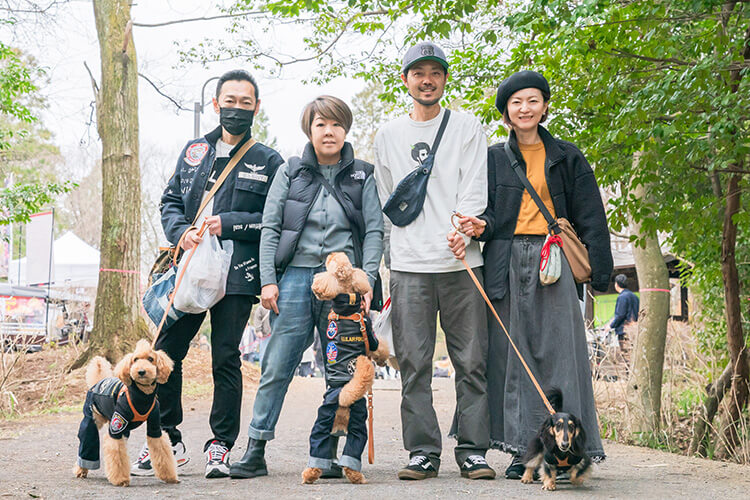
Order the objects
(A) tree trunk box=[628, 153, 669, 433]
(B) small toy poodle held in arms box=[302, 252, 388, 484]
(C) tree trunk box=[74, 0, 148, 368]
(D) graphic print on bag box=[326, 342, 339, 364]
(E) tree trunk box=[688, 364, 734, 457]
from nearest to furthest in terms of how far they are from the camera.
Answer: (B) small toy poodle held in arms box=[302, 252, 388, 484]
(D) graphic print on bag box=[326, 342, 339, 364]
(E) tree trunk box=[688, 364, 734, 457]
(A) tree trunk box=[628, 153, 669, 433]
(C) tree trunk box=[74, 0, 148, 368]

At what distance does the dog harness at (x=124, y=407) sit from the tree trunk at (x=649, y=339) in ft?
18.3

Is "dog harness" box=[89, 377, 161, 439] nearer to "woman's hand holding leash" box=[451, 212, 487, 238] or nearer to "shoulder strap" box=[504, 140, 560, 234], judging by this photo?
"woman's hand holding leash" box=[451, 212, 487, 238]

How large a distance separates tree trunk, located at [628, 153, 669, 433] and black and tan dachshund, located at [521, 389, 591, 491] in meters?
4.29

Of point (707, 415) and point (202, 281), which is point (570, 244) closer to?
point (202, 281)

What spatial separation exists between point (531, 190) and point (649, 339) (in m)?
4.56

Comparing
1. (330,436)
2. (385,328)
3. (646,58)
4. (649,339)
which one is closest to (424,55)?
(385,328)

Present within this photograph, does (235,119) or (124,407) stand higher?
(235,119)

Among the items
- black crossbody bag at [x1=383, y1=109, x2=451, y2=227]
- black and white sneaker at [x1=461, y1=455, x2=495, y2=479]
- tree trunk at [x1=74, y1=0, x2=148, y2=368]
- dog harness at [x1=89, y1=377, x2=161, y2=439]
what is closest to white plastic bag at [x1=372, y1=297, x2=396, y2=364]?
black crossbody bag at [x1=383, y1=109, x2=451, y2=227]

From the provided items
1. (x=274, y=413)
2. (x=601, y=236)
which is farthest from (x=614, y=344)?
(x=274, y=413)

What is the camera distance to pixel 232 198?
479 cm

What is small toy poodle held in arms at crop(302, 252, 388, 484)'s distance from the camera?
4219 mm

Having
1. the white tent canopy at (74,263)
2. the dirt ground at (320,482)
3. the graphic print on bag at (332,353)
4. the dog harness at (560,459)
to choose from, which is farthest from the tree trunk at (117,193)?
the white tent canopy at (74,263)

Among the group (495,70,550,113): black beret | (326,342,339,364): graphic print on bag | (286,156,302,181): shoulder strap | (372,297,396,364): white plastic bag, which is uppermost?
(495,70,550,113): black beret

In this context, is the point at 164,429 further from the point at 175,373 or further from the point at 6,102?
the point at 6,102
